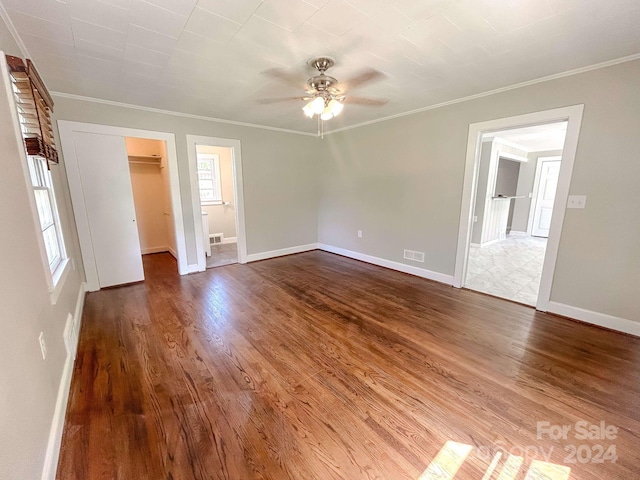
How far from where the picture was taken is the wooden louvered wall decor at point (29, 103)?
1637mm

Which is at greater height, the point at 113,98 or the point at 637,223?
the point at 113,98

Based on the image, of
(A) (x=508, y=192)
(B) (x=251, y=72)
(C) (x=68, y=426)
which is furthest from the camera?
(A) (x=508, y=192)

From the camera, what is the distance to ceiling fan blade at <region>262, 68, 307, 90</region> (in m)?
2.34

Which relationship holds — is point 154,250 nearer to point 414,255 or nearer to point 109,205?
point 109,205

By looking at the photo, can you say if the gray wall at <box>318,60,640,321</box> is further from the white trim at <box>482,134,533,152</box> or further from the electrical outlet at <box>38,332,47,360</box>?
the electrical outlet at <box>38,332,47,360</box>

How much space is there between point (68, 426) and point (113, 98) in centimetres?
A: 334

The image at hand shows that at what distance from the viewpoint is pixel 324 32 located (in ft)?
5.83

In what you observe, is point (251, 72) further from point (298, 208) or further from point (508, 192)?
point (508, 192)

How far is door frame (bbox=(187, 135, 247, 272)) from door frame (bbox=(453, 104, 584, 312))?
3371mm

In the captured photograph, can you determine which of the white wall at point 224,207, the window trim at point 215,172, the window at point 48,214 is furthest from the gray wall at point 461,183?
the window at point 48,214

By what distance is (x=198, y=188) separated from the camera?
4.00 metres

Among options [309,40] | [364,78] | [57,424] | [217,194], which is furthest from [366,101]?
[217,194]

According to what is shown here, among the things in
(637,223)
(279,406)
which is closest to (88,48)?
(279,406)

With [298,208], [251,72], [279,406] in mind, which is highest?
[251,72]
